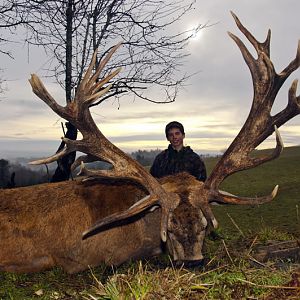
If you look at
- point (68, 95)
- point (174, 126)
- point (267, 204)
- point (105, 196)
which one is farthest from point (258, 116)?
point (267, 204)

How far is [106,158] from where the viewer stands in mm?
6441

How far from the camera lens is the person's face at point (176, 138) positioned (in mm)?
8430

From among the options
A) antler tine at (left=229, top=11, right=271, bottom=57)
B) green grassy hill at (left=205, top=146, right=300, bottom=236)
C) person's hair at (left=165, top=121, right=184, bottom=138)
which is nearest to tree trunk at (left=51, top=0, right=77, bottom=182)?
green grassy hill at (left=205, top=146, right=300, bottom=236)

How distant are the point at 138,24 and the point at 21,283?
9.69 m

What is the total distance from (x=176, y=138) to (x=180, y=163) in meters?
0.47

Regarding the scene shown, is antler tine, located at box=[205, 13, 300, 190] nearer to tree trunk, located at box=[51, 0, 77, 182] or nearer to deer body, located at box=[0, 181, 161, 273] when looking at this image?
deer body, located at box=[0, 181, 161, 273]

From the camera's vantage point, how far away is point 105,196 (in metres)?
6.79

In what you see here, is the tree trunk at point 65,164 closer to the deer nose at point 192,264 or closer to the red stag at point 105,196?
the red stag at point 105,196

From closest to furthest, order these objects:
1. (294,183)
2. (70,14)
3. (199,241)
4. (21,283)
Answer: (199,241), (21,283), (70,14), (294,183)

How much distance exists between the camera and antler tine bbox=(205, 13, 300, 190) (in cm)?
638

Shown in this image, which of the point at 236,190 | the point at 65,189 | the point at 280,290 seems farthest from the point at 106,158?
the point at 236,190

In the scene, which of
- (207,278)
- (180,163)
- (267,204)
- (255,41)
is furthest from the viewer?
(267,204)

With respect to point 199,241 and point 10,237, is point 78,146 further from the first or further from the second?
point 199,241

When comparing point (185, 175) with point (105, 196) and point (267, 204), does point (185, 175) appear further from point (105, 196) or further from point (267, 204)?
point (267, 204)
